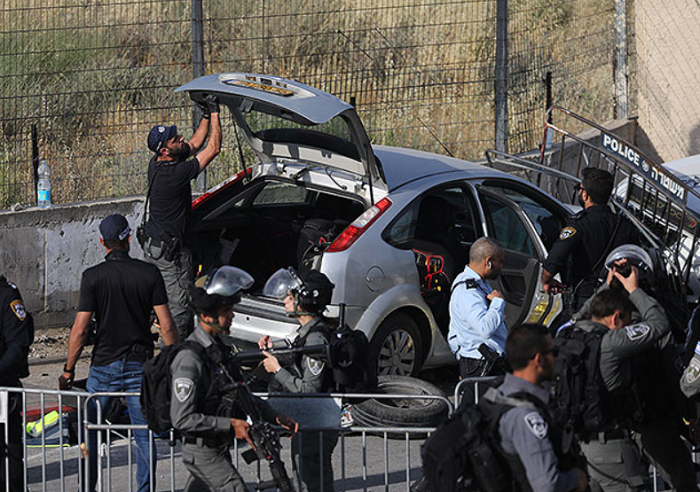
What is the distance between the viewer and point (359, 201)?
8.23 meters

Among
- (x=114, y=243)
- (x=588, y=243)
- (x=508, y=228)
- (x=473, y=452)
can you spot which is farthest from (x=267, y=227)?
(x=473, y=452)

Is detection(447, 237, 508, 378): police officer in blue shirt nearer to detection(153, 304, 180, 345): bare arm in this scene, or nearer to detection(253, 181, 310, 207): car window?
detection(153, 304, 180, 345): bare arm

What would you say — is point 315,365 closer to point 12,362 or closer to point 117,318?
point 117,318

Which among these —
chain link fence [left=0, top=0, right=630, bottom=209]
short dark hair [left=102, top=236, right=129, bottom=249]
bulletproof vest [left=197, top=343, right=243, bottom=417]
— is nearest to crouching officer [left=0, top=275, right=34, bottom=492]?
short dark hair [left=102, top=236, right=129, bottom=249]

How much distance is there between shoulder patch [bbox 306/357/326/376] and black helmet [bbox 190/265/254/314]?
508 millimetres

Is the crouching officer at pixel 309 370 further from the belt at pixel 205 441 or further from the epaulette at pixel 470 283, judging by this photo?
the epaulette at pixel 470 283

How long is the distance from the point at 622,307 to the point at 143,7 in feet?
26.2

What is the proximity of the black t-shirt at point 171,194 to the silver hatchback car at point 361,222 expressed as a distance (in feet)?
0.85

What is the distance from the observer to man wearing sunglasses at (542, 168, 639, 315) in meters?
7.73

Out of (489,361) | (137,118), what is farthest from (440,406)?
(137,118)

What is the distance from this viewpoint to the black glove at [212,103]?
8.15m

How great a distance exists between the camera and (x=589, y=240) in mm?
7742

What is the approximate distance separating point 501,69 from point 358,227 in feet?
16.5

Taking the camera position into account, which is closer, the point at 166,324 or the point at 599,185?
the point at 166,324
